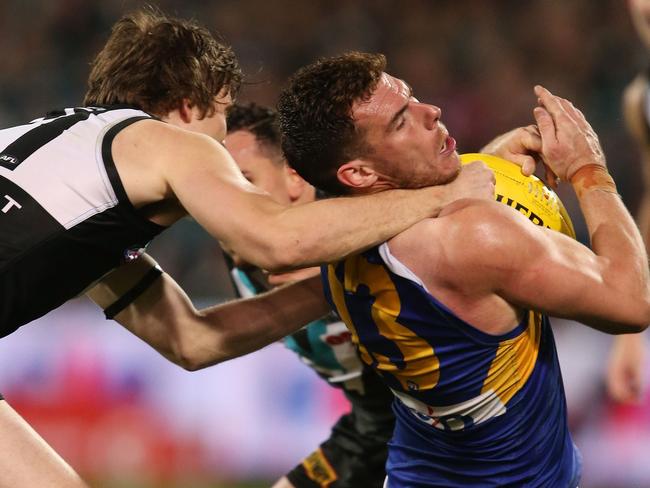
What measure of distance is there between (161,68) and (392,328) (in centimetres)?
134

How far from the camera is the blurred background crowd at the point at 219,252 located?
7.86 m

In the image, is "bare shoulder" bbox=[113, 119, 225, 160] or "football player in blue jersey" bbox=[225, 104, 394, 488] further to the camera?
"football player in blue jersey" bbox=[225, 104, 394, 488]

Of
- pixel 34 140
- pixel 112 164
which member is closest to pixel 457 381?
pixel 112 164

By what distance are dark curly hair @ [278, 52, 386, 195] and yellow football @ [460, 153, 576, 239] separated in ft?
1.50

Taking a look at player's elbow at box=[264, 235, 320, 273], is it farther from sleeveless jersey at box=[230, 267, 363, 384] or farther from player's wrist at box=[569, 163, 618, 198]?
sleeveless jersey at box=[230, 267, 363, 384]

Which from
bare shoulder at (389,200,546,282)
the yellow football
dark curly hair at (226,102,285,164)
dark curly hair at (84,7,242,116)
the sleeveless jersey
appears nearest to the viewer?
bare shoulder at (389,200,546,282)

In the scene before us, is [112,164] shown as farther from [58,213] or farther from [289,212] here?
[289,212]

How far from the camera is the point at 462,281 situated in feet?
10.1

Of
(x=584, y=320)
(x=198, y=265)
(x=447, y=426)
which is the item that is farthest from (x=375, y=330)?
(x=198, y=265)

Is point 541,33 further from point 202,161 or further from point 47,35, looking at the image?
point 202,161

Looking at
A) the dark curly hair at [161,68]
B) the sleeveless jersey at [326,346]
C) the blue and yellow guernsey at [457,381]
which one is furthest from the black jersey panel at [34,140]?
the sleeveless jersey at [326,346]

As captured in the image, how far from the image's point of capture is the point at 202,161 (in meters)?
3.35

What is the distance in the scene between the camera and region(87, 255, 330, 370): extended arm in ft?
13.3

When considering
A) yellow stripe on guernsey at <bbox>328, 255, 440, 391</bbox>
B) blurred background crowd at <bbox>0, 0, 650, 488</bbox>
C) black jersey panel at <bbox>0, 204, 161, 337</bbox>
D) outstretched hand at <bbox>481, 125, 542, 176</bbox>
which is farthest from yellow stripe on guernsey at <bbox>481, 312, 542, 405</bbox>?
blurred background crowd at <bbox>0, 0, 650, 488</bbox>
